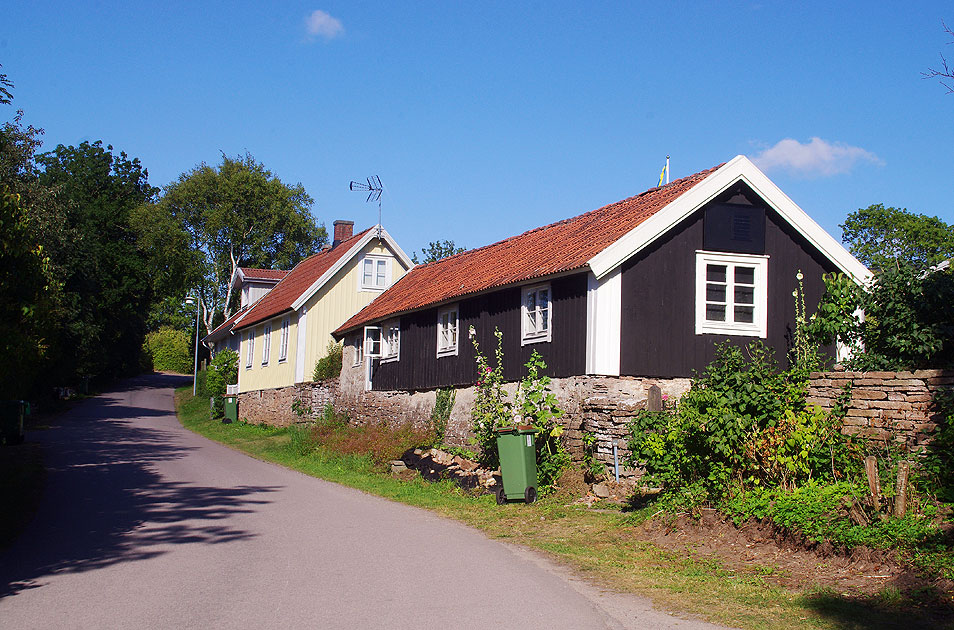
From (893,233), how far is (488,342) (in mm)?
33206

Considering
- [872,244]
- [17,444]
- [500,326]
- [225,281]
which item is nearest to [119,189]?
[225,281]

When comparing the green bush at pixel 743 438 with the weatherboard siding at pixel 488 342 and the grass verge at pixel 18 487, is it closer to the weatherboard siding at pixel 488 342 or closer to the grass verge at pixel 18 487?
the weatherboard siding at pixel 488 342

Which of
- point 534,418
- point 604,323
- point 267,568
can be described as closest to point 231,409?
point 534,418

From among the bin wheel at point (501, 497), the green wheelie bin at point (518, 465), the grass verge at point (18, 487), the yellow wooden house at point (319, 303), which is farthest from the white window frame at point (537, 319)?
the yellow wooden house at point (319, 303)

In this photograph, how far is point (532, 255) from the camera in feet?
67.3

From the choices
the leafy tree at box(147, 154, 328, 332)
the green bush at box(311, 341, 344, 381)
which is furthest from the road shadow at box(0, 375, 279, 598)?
the leafy tree at box(147, 154, 328, 332)

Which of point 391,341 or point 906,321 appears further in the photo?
point 391,341

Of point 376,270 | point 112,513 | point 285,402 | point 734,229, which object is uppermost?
point 376,270

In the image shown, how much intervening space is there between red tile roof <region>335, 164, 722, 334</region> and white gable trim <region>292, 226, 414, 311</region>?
4.76 meters

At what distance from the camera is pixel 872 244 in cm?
4522

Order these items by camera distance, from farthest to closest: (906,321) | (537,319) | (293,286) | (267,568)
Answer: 1. (293,286)
2. (537,319)
3. (906,321)
4. (267,568)

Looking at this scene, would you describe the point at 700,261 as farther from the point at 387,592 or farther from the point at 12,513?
the point at 12,513

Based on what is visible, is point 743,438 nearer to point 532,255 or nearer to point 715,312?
point 715,312

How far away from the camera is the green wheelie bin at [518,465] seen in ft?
47.5
